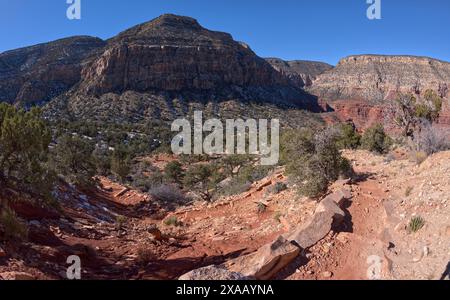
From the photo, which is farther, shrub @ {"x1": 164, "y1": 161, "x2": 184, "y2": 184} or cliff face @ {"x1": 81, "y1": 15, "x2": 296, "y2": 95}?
cliff face @ {"x1": 81, "y1": 15, "x2": 296, "y2": 95}

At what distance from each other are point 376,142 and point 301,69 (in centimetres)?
11356

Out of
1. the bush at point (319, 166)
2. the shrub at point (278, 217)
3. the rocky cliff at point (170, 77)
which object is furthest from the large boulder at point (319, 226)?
the rocky cliff at point (170, 77)

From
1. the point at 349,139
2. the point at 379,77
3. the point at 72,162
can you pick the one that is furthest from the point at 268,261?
the point at 379,77

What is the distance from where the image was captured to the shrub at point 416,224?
24.3 feet

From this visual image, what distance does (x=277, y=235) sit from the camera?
959cm

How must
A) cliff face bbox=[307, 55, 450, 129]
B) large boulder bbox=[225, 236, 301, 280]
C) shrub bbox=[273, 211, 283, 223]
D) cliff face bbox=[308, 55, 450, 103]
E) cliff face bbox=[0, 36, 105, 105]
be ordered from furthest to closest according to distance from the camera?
cliff face bbox=[308, 55, 450, 103]
cliff face bbox=[307, 55, 450, 129]
cliff face bbox=[0, 36, 105, 105]
shrub bbox=[273, 211, 283, 223]
large boulder bbox=[225, 236, 301, 280]

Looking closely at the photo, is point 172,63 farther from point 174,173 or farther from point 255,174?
point 255,174

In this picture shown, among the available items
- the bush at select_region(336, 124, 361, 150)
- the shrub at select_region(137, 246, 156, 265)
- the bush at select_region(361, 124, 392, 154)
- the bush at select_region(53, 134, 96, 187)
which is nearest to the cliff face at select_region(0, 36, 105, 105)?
the bush at select_region(53, 134, 96, 187)

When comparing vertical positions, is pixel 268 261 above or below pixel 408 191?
below

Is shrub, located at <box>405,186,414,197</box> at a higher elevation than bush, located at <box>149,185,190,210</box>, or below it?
higher

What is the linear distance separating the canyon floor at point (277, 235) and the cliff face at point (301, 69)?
107284mm

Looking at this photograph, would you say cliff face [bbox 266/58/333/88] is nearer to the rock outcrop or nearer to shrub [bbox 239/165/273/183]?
shrub [bbox 239/165/273/183]

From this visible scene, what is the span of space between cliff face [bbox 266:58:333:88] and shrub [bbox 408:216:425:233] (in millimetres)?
111367

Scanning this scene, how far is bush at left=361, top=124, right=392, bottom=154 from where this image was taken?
759 inches
